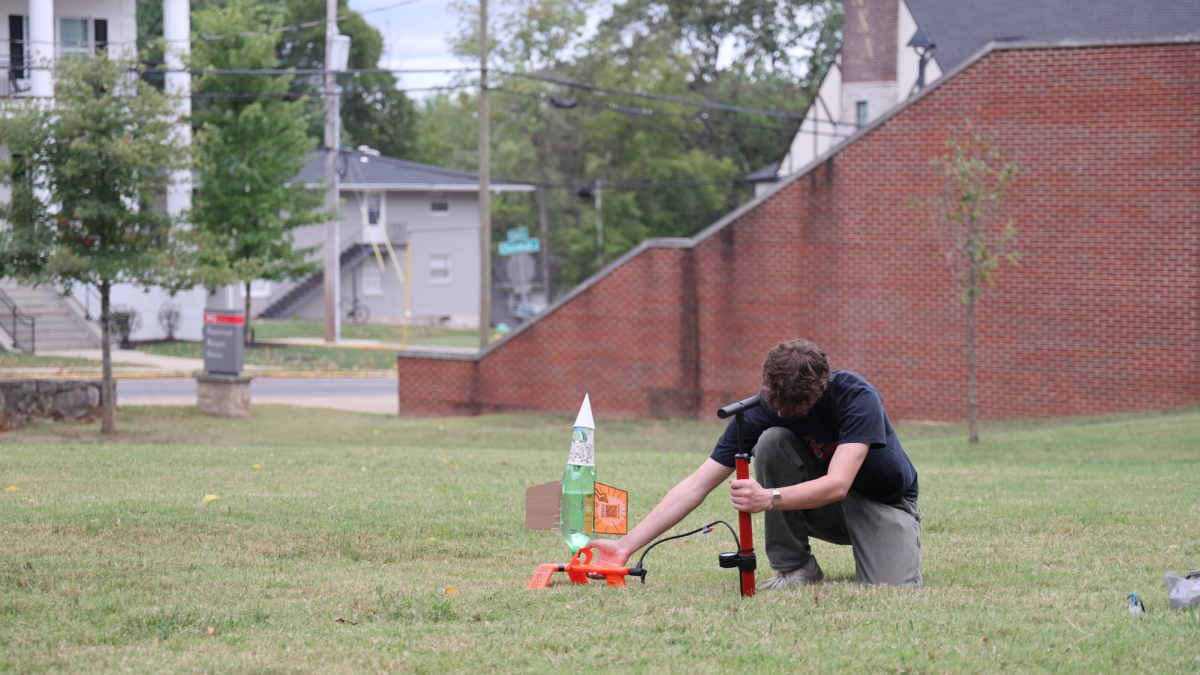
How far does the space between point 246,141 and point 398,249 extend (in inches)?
766

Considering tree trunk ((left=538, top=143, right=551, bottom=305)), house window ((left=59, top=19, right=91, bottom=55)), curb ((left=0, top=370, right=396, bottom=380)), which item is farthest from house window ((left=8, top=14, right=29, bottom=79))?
Answer: tree trunk ((left=538, top=143, right=551, bottom=305))

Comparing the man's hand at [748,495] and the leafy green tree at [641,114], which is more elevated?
the leafy green tree at [641,114]

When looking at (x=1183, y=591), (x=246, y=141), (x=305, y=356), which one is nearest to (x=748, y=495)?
(x=1183, y=591)

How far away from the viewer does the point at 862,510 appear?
4961 millimetres

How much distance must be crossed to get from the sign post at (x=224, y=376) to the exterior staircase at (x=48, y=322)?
41.4ft

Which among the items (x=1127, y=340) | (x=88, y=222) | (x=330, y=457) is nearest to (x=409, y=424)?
(x=88, y=222)

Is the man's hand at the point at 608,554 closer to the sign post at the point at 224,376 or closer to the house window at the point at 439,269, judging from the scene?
the sign post at the point at 224,376

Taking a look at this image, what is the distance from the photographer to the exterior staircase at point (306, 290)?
47875 mm

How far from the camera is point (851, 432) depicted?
4.59m

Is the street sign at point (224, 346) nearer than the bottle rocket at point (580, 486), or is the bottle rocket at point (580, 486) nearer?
the bottle rocket at point (580, 486)

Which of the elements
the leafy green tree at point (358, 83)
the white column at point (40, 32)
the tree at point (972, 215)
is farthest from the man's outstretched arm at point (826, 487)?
the leafy green tree at point (358, 83)

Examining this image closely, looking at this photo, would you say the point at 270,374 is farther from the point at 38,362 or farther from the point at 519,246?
the point at 519,246

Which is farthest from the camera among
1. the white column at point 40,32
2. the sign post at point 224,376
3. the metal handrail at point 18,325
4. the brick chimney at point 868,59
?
the brick chimney at point 868,59

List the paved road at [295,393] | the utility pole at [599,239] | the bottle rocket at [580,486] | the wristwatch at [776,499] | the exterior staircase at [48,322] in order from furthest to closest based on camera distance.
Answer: the utility pole at [599,239]
the exterior staircase at [48,322]
the paved road at [295,393]
the bottle rocket at [580,486]
the wristwatch at [776,499]
